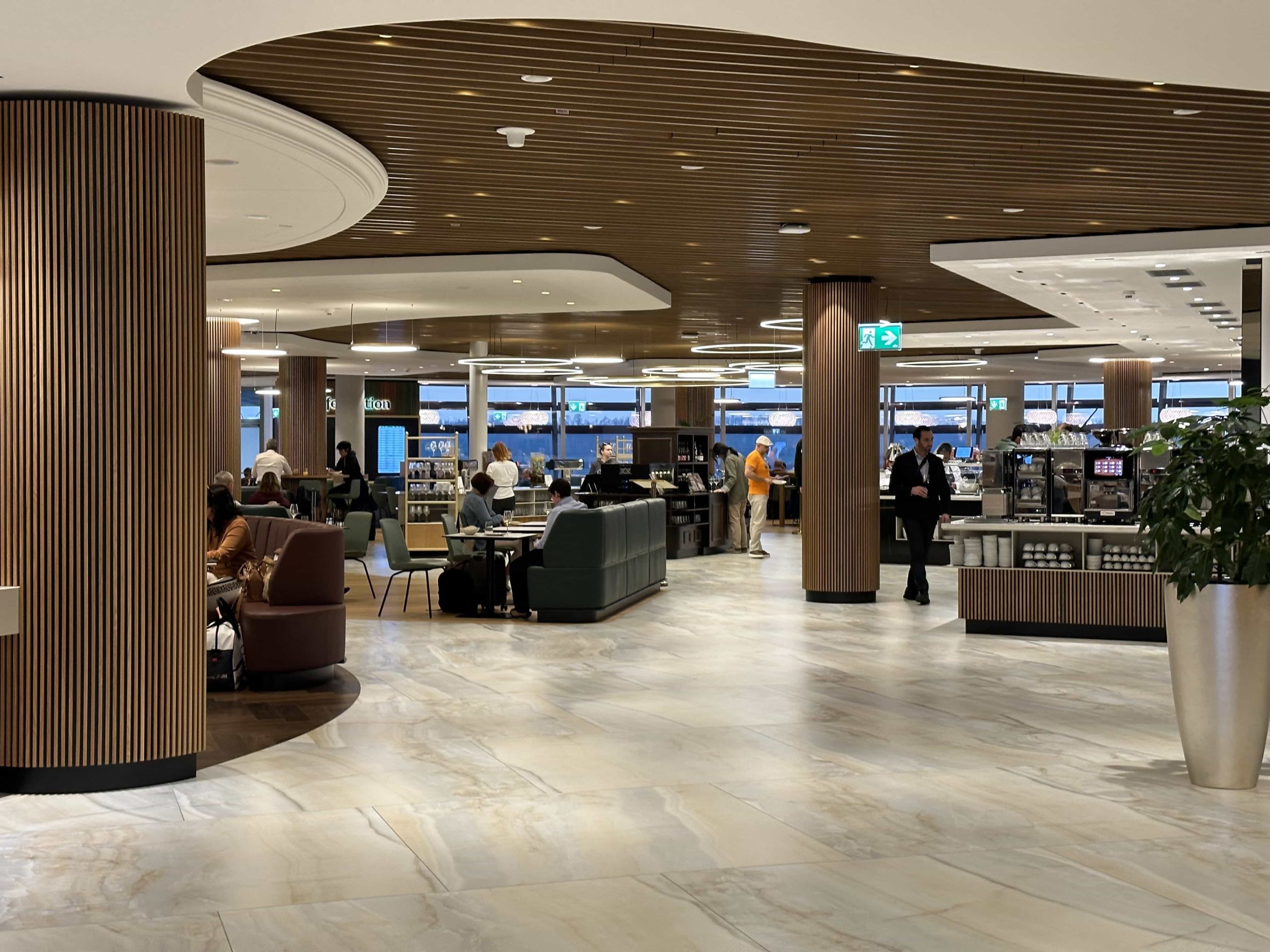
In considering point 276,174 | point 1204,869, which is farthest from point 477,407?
→ point 1204,869

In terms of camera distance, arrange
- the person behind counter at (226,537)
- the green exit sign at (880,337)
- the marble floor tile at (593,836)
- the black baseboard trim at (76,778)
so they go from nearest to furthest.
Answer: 1. the marble floor tile at (593,836)
2. the black baseboard trim at (76,778)
3. the person behind counter at (226,537)
4. the green exit sign at (880,337)

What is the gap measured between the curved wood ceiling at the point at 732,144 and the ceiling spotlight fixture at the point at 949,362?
383 inches

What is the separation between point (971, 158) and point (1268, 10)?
3428 mm

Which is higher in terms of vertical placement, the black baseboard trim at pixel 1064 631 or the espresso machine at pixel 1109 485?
the espresso machine at pixel 1109 485

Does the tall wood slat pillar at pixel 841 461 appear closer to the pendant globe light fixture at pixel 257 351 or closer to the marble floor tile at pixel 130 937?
the pendant globe light fixture at pixel 257 351

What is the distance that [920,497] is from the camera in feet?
41.9

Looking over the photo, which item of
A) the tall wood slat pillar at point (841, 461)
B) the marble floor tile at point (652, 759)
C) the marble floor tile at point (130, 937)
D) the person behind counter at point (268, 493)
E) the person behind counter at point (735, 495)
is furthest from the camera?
the person behind counter at point (735, 495)

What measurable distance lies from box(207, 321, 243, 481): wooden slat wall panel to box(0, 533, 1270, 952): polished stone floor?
7.48 meters

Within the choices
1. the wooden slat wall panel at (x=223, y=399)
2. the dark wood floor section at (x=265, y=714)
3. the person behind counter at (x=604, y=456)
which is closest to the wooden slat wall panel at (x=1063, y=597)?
the dark wood floor section at (x=265, y=714)

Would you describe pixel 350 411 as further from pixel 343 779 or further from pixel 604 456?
pixel 343 779

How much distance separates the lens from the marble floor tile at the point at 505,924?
387 cm

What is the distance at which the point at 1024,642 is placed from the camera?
1025cm

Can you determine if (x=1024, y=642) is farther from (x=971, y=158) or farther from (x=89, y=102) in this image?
(x=89, y=102)

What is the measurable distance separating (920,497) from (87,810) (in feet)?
29.6
